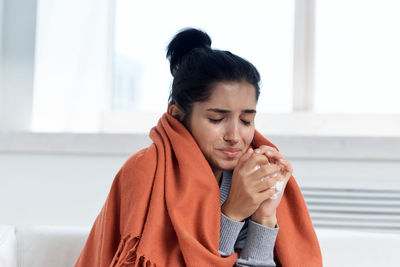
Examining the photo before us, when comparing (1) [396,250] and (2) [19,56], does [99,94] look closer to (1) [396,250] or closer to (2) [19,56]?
(2) [19,56]

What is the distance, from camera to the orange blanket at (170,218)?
99 cm

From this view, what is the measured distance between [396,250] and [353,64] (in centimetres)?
108

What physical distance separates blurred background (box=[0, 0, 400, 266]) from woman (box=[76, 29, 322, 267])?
720 millimetres

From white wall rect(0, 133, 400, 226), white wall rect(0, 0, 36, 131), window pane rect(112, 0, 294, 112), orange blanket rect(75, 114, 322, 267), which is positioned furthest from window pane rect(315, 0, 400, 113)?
white wall rect(0, 0, 36, 131)

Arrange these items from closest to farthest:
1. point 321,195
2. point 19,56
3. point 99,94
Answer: point 321,195 → point 19,56 → point 99,94

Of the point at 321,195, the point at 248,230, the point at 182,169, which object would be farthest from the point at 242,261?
the point at 321,195

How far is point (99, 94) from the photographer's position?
86.0 inches

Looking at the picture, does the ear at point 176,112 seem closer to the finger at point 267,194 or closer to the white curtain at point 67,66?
the finger at point 267,194

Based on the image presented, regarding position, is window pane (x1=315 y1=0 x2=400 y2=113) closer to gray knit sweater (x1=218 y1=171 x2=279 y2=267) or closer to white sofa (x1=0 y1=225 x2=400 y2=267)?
white sofa (x1=0 y1=225 x2=400 y2=267)

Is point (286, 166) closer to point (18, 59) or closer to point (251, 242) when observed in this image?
point (251, 242)

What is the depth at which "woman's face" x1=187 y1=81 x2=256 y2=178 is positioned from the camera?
109cm

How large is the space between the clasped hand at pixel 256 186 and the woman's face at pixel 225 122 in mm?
44

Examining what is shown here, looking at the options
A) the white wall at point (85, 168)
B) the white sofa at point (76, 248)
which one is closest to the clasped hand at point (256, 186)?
the white sofa at point (76, 248)

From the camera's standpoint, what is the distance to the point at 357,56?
82.9 inches
